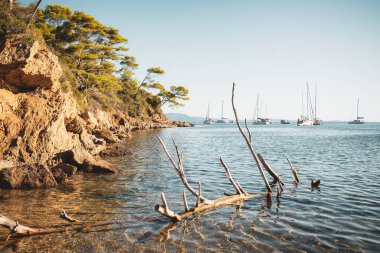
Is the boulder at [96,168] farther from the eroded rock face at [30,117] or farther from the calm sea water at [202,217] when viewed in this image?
the calm sea water at [202,217]

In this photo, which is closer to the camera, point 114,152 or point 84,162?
point 84,162

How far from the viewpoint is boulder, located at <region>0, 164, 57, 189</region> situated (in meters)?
9.76

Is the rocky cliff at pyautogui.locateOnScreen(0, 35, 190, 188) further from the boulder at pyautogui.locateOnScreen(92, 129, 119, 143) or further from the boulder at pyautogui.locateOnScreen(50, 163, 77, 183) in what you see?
the boulder at pyautogui.locateOnScreen(92, 129, 119, 143)

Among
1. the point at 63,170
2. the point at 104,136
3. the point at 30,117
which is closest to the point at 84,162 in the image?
the point at 63,170

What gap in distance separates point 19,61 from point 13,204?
6.56 meters

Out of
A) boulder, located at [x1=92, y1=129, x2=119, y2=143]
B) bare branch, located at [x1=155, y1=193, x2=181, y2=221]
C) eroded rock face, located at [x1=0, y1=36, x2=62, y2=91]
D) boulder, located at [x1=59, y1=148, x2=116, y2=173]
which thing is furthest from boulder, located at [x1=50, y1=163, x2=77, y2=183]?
boulder, located at [x1=92, y1=129, x2=119, y2=143]

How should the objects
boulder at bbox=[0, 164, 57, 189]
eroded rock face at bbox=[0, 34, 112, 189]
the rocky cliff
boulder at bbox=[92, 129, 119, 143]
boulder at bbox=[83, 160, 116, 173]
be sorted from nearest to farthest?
boulder at bbox=[0, 164, 57, 189] → eroded rock face at bbox=[0, 34, 112, 189] → the rocky cliff → boulder at bbox=[83, 160, 116, 173] → boulder at bbox=[92, 129, 119, 143]

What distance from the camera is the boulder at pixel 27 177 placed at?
9758 mm

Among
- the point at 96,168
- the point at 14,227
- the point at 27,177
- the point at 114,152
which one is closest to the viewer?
the point at 14,227

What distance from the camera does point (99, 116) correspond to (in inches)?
1458

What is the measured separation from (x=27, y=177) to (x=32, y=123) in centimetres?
379

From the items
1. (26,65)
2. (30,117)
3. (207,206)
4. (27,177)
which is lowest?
(207,206)

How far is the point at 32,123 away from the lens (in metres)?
12.8

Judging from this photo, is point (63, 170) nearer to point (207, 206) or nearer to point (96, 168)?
point (96, 168)
